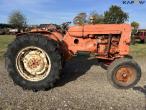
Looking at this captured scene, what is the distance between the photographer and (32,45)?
809 centimetres

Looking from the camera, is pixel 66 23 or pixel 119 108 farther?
pixel 66 23

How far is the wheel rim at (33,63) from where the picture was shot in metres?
8.16

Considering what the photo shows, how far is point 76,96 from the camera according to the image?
24.5 ft

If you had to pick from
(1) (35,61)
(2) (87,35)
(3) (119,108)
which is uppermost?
(2) (87,35)

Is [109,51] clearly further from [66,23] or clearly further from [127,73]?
[66,23]

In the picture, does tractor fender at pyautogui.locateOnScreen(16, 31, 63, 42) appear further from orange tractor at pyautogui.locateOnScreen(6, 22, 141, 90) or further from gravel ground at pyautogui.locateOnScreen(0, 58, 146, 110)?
gravel ground at pyautogui.locateOnScreen(0, 58, 146, 110)

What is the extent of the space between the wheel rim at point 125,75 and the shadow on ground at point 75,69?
1556 mm

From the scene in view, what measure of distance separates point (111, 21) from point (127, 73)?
297 centimetres

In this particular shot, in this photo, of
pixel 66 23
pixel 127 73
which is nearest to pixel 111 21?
pixel 66 23

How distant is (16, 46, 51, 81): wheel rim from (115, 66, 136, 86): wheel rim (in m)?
1.78

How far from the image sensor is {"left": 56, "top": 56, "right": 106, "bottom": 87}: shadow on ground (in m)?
9.39

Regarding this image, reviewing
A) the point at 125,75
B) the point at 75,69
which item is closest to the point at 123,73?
the point at 125,75

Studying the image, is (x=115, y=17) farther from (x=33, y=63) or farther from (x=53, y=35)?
(x=33, y=63)

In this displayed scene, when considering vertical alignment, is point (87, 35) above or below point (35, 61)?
above
